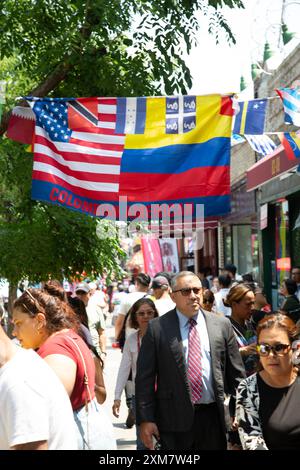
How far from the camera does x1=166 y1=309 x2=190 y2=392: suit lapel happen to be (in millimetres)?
6621

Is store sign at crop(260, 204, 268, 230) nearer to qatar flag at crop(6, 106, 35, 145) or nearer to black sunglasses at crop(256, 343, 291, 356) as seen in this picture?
qatar flag at crop(6, 106, 35, 145)

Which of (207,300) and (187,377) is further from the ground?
(207,300)

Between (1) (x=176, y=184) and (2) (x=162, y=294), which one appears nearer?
(1) (x=176, y=184)

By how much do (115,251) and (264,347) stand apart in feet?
20.0

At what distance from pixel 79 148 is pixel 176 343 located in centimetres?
271

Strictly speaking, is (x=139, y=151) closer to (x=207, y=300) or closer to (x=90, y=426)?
(x=207, y=300)

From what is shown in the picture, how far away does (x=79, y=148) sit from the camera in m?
8.71

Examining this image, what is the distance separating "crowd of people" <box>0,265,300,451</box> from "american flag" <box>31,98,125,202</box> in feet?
3.78

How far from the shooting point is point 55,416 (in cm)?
382

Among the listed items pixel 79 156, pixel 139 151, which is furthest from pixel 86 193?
pixel 139 151

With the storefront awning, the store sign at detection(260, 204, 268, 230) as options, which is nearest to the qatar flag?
the storefront awning
